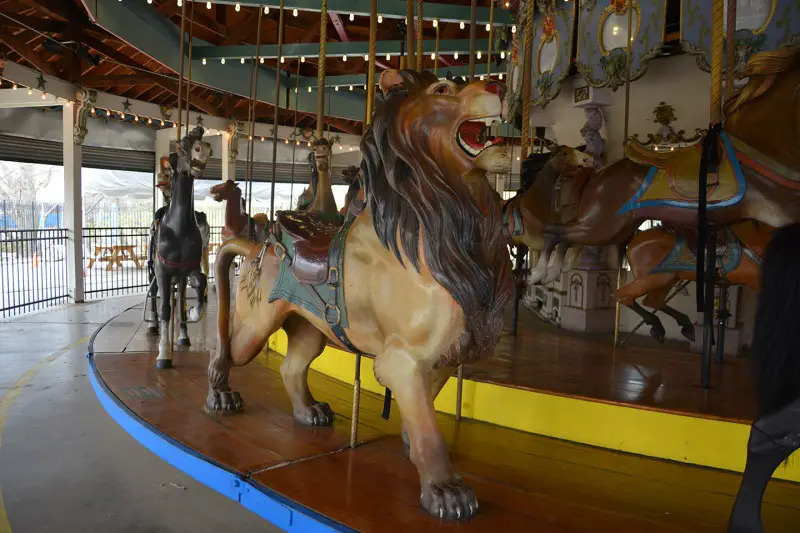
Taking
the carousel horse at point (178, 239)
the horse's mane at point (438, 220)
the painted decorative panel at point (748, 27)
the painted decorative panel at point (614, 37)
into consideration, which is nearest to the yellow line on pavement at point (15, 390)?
the carousel horse at point (178, 239)

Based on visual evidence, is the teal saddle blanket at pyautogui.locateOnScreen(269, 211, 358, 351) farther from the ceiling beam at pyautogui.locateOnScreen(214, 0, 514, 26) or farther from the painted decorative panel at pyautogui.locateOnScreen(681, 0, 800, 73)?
the ceiling beam at pyautogui.locateOnScreen(214, 0, 514, 26)

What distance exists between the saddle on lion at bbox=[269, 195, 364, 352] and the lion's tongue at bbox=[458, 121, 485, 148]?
1.68 ft

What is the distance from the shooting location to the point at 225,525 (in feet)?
10.9

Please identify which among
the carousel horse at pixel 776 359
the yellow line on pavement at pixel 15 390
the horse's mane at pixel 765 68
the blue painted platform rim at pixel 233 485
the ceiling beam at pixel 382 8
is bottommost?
the yellow line on pavement at pixel 15 390

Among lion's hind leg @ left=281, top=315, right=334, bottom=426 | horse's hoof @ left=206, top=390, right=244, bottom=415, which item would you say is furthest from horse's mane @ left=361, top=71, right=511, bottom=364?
horse's hoof @ left=206, top=390, right=244, bottom=415

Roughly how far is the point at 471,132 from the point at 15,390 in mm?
5251

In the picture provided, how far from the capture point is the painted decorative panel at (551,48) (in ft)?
17.9

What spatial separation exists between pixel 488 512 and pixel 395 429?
3.11 ft

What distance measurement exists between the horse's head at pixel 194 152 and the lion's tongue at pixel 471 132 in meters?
2.64

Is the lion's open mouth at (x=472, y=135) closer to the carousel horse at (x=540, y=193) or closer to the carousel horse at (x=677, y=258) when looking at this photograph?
the carousel horse at (x=677, y=258)

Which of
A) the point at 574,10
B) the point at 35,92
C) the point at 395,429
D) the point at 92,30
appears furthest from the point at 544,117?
the point at 35,92

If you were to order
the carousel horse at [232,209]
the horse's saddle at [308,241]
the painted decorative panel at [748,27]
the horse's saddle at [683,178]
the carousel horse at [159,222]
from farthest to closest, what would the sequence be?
the carousel horse at [159,222] < the painted decorative panel at [748,27] < the carousel horse at [232,209] < the horse's saddle at [683,178] < the horse's saddle at [308,241]

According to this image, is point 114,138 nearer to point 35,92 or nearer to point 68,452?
point 35,92

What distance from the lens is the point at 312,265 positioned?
2.27 m
